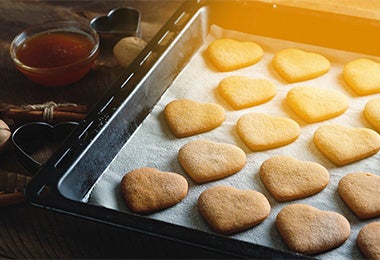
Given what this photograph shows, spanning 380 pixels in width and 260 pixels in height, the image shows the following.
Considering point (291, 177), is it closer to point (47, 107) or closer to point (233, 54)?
point (233, 54)

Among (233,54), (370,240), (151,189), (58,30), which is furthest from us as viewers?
(58,30)

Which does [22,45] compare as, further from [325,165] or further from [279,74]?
[325,165]

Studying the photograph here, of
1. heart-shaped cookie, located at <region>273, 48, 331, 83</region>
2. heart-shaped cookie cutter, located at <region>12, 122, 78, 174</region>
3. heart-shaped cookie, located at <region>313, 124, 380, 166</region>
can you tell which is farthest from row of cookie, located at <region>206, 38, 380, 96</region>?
heart-shaped cookie cutter, located at <region>12, 122, 78, 174</region>

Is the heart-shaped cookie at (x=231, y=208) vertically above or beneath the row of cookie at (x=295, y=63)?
beneath

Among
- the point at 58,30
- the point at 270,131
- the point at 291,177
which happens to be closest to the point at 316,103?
the point at 270,131

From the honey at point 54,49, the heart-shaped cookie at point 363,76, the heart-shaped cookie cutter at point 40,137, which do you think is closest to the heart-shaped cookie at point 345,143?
the heart-shaped cookie at point 363,76

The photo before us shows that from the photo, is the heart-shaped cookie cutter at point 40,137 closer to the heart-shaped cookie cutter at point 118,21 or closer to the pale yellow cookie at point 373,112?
the heart-shaped cookie cutter at point 118,21
